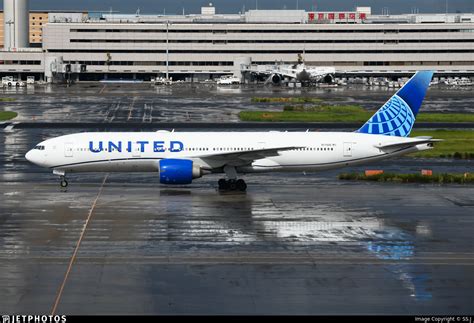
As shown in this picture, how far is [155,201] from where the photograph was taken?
46.8m

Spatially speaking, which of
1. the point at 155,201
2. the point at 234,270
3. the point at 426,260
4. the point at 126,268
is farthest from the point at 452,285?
the point at 155,201

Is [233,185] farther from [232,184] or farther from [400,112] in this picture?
[400,112]

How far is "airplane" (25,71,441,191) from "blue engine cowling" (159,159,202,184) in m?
0.16

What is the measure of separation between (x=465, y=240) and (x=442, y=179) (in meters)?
17.8

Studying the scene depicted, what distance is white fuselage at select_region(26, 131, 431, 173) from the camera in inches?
1994

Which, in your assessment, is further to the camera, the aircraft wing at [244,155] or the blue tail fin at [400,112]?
the blue tail fin at [400,112]

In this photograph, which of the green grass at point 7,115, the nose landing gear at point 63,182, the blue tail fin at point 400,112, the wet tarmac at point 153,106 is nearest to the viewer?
the nose landing gear at point 63,182

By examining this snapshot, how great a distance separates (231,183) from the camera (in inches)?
1992

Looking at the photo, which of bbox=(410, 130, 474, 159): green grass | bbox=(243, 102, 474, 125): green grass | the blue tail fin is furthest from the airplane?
bbox=(243, 102, 474, 125): green grass

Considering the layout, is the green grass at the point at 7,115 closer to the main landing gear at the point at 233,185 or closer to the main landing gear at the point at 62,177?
the main landing gear at the point at 62,177

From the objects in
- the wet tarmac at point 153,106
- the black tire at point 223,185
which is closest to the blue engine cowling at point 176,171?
the black tire at point 223,185

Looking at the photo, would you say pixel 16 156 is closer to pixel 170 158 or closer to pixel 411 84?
pixel 170 158

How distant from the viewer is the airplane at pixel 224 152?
50.6 m

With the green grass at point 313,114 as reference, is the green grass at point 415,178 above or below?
below
